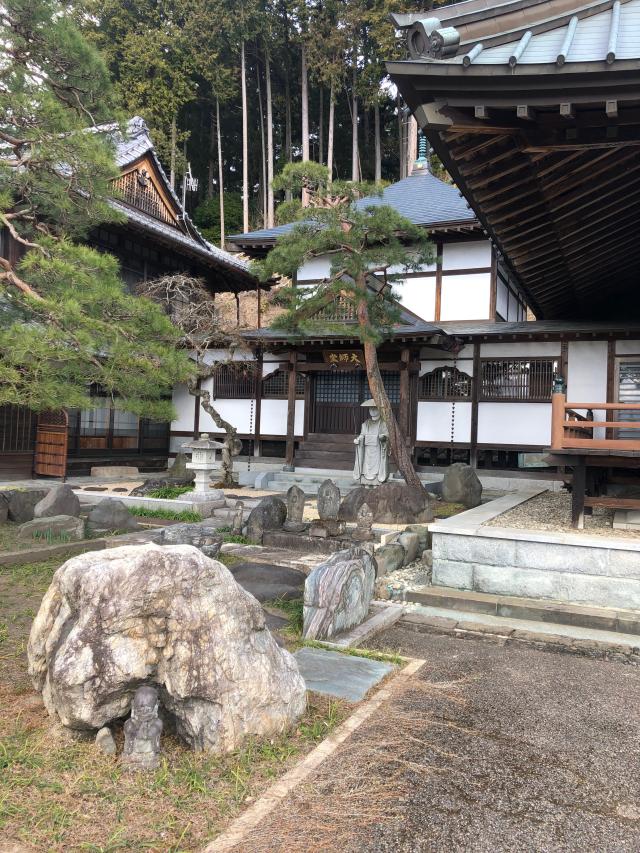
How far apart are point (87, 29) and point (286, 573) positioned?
34.7m

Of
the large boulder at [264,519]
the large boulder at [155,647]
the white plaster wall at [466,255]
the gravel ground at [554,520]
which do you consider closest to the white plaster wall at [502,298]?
the white plaster wall at [466,255]

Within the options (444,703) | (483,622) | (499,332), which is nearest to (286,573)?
(483,622)

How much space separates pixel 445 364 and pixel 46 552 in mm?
11139

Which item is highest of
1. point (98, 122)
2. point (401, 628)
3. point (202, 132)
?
point (202, 132)

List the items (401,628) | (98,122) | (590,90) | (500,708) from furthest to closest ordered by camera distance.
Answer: (98,122), (401,628), (590,90), (500,708)

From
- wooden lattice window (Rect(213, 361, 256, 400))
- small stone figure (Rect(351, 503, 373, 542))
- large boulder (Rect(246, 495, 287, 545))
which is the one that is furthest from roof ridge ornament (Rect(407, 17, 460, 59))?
wooden lattice window (Rect(213, 361, 256, 400))

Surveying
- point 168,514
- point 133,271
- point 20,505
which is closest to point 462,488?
point 168,514

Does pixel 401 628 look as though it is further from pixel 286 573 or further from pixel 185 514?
A: pixel 185 514

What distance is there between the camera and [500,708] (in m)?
3.89

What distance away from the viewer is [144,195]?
785 inches

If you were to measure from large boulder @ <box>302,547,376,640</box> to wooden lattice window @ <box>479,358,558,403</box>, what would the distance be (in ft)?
34.6

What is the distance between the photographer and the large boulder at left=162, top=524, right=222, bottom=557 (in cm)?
720

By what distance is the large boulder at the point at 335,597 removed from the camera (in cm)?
495

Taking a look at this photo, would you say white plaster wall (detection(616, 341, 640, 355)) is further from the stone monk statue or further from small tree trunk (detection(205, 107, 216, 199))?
small tree trunk (detection(205, 107, 216, 199))
